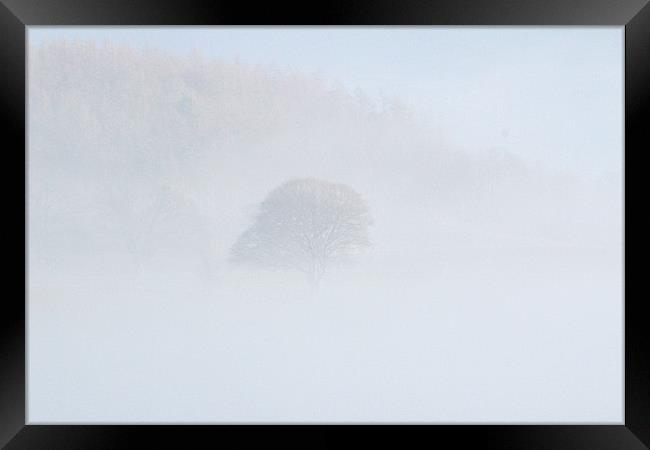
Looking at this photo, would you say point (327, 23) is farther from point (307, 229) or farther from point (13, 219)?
point (307, 229)

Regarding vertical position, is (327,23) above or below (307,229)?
above

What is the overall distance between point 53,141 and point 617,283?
5.99 meters

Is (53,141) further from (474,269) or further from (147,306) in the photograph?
(474,269)

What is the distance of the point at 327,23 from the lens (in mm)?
1434

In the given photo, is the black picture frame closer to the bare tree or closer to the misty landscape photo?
the misty landscape photo

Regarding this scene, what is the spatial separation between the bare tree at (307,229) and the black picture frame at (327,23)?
4060mm

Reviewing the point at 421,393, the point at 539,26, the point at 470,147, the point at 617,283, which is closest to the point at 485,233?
the point at 470,147

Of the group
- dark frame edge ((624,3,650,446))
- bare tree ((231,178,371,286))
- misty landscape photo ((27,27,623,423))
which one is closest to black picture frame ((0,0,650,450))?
dark frame edge ((624,3,650,446))

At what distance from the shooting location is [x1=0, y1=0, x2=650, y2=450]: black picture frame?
1.39 m

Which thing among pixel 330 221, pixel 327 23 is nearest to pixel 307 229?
pixel 330 221

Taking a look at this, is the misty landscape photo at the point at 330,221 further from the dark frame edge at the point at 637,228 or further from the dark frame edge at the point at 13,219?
the dark frame edge at the point at 637,228

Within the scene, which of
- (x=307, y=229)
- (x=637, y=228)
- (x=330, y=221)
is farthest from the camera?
(x=307, y=229)

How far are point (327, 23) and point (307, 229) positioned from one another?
13.9 feet

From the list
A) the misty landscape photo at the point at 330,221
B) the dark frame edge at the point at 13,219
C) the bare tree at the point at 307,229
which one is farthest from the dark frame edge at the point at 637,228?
the bare tree at the point at 307,229
